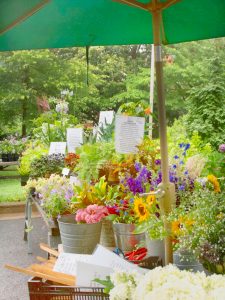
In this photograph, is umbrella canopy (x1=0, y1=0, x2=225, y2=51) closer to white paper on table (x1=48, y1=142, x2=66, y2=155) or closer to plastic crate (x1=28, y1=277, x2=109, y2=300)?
plastic crate (x1=28, y1=277, x2=109, y2=300)

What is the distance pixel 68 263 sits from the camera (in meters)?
1.57

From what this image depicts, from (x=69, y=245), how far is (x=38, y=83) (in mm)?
8229

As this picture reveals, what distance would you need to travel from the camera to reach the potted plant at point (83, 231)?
6.31 ft

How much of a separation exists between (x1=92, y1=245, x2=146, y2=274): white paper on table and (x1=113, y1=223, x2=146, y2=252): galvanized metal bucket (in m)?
0.40

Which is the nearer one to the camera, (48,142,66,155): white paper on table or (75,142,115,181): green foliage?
(75,142,115,181): green foliage

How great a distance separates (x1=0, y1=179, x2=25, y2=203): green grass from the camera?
757 cm

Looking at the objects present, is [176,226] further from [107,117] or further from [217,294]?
[107,117]

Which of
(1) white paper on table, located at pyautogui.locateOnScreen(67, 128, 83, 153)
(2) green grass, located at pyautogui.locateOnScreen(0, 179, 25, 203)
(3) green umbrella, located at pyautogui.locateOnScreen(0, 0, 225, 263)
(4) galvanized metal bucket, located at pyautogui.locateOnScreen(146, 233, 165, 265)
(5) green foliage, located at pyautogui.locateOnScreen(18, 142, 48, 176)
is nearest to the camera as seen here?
(4) galvanized metal bucket, located at pyautogui.locateOnScreen(146, 233, 165, 265)

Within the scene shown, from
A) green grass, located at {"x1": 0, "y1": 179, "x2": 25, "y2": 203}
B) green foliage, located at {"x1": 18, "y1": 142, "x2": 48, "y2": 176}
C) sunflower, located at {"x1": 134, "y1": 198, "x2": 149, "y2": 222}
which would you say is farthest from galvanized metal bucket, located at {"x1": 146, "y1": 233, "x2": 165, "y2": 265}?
green grass, located at {"x1": 0, "y1": 179, "x2": 25, "y2": 203}

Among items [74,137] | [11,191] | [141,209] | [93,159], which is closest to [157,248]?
[141,209]

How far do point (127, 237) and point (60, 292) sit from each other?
62 centimetres

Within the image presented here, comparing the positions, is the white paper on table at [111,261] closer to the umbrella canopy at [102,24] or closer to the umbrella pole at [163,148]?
the umbrella pole at [163,148]

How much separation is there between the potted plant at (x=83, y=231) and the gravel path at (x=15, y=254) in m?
1.75

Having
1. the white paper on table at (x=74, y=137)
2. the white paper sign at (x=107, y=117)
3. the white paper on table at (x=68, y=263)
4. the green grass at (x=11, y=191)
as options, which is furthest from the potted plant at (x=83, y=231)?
the green grass at (x=11, y=191)
